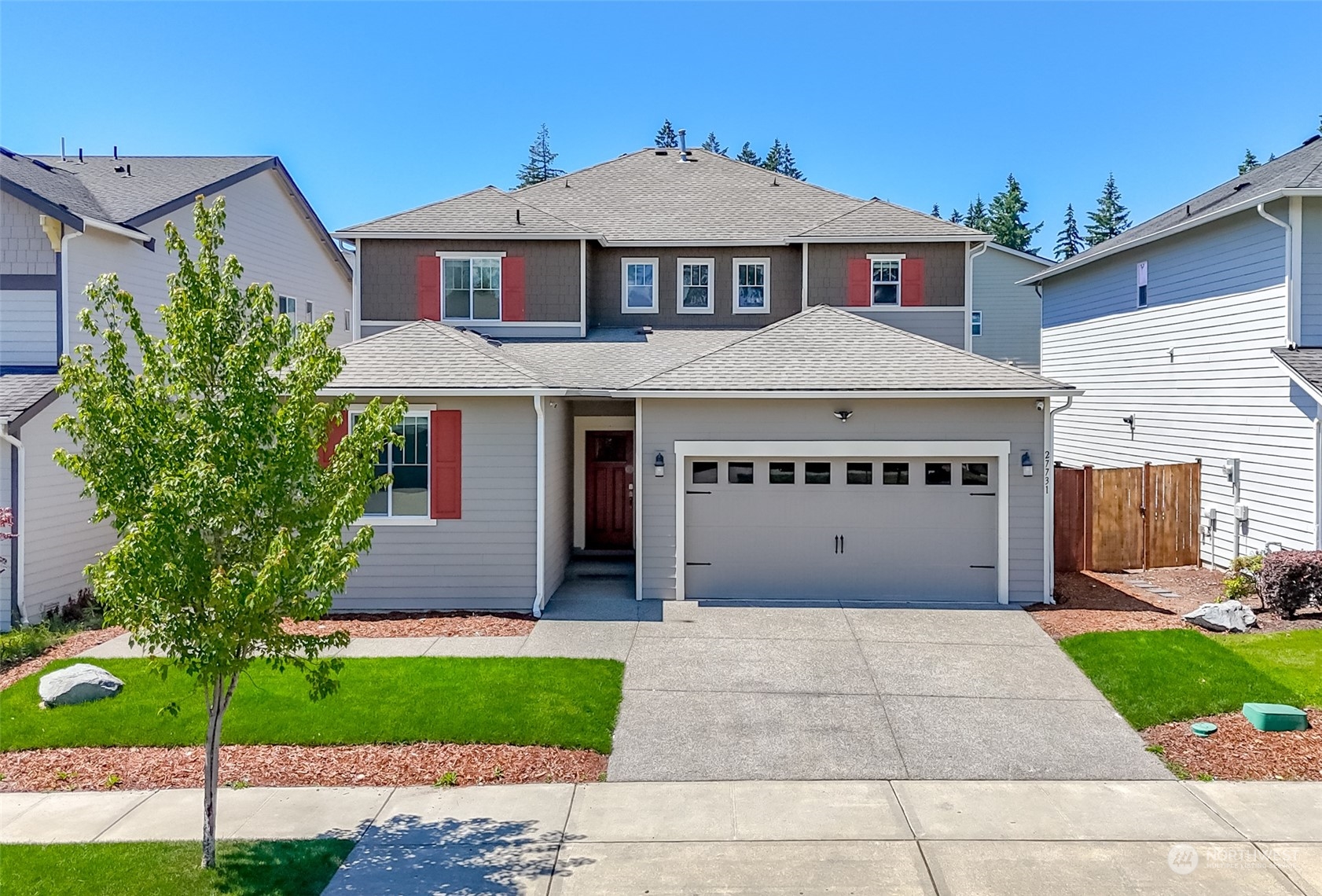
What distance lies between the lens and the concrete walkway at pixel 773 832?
543 centimetres

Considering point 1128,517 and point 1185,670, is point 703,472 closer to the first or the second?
point 1185,670

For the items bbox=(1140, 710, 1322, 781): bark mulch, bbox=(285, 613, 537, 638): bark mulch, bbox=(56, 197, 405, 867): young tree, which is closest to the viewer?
bbox=(56, 197, 405, 867): young tree

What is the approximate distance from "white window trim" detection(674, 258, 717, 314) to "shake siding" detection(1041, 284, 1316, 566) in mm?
8623

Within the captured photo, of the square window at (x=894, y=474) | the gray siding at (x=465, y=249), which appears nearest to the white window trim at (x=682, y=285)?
the gray siding at (x=465, y=249)

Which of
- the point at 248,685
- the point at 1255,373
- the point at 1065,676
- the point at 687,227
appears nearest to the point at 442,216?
the point at 687,227

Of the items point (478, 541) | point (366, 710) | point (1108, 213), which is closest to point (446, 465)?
point (478, 541)

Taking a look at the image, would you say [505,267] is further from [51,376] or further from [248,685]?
[248,685]

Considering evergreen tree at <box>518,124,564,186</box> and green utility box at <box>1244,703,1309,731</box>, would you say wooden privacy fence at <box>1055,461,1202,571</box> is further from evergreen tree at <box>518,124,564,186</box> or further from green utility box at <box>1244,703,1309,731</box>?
evergreen tree at <box>518,124,564,186</box>

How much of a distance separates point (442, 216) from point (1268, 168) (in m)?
15.7

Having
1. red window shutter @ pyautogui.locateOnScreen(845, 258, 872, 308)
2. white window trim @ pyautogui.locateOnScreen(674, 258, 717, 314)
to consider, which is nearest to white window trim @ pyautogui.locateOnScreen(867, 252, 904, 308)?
red window shutter @ pyautogui.locateOnScreen(845, 258, 872, 308)

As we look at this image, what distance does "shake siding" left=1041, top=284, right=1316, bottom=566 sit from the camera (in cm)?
1299

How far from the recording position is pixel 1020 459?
12414mm

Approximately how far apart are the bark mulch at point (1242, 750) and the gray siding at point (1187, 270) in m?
8.46

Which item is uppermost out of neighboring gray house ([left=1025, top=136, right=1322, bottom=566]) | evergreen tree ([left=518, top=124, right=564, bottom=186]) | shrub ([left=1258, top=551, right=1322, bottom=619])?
evergreen tree ([left=518, top=124, right=564, bottom=186])
